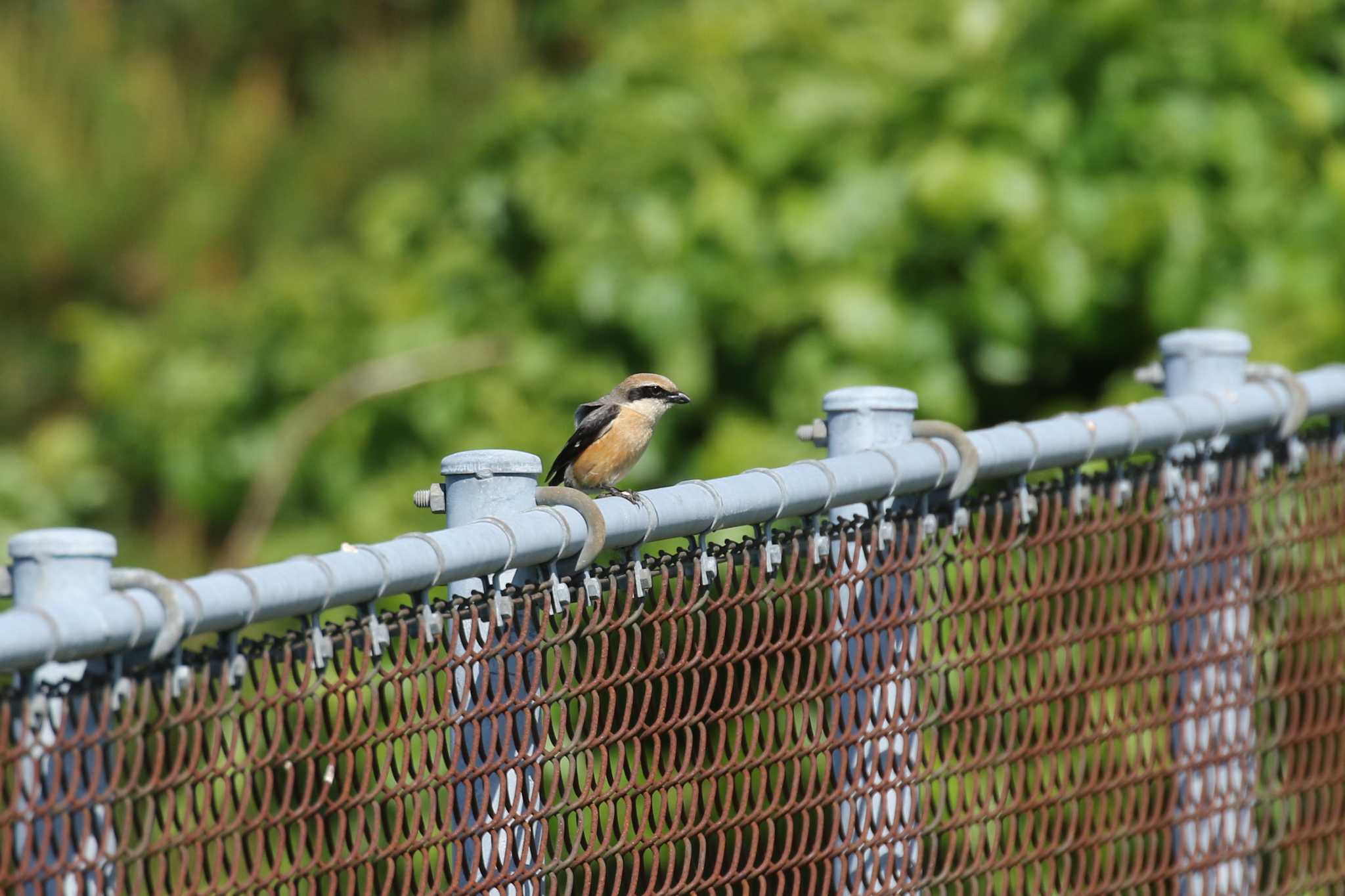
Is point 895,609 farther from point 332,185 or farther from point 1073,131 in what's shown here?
point 332,185

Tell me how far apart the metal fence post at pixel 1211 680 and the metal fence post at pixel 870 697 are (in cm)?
66

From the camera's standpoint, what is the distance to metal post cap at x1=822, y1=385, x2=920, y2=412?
9.50 ft

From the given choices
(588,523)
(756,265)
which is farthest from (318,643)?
(756,265)

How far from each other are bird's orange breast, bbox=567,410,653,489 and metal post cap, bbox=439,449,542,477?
2.17 meters

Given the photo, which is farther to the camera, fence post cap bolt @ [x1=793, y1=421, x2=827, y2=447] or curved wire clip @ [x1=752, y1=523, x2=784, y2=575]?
fence post cap bolt @ [x1=793, y1=421, x2=827, y2=447]

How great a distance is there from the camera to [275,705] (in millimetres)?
2010

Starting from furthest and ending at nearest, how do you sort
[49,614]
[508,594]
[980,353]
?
[980,353], [508,594], [49,614]

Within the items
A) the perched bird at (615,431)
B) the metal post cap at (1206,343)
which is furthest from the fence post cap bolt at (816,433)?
the perched bird at (615,431)

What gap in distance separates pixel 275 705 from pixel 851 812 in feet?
3.40

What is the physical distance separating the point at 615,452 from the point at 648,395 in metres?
0.18

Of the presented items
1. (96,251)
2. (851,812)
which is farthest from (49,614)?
(96,251)

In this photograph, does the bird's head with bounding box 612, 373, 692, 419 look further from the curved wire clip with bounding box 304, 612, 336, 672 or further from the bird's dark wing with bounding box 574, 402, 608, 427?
the curved wire clip with bounding box 304, 612, 336, 672

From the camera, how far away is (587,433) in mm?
4590

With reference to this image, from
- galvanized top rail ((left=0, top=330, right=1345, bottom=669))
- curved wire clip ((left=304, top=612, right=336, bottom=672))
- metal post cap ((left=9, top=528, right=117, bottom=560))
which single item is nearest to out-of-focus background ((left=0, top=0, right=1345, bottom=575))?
galvanized top rail ((left=0, top=330, right=1345, bottom=669))
